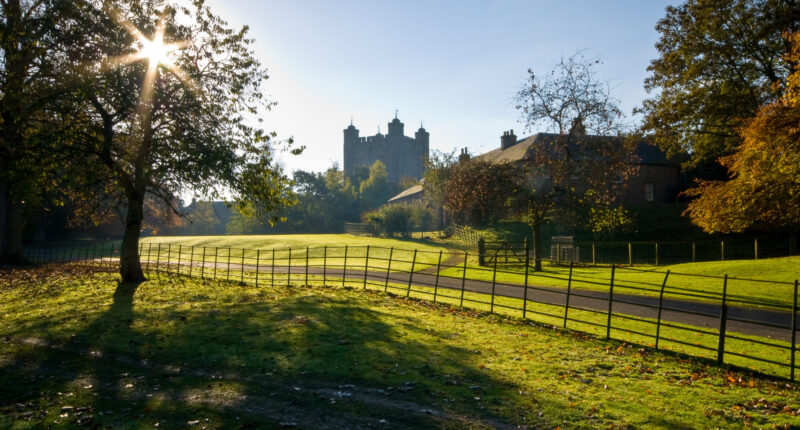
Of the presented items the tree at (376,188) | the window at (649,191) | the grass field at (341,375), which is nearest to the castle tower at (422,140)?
the tree at (376,188)

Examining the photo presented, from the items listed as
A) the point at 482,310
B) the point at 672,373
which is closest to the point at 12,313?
the point at 482,310

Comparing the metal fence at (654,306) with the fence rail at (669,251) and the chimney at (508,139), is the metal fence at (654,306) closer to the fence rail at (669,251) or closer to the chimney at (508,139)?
the fence rail at (669,251)

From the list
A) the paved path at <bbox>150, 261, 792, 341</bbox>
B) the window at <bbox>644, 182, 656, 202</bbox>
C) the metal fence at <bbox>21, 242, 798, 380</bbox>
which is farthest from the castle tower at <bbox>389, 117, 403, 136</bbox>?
the paved path at <bbox>150, 261, 792, 341</bbox>

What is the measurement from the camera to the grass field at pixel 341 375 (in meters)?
6.34

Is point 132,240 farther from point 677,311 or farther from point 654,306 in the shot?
point 677,311

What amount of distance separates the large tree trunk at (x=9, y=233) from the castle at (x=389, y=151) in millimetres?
115538

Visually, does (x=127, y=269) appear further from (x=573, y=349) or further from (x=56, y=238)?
(x=56, y=238)

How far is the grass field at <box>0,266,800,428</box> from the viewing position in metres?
6.34

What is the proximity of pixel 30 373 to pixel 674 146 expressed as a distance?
116 feet

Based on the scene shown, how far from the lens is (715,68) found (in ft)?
91.0

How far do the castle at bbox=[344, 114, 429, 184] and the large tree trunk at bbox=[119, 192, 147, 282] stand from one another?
122438 mm

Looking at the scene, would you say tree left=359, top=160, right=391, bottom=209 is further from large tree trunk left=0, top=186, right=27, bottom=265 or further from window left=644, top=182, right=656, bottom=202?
large tree trunk left=0, top=186, right=27, bottom=265

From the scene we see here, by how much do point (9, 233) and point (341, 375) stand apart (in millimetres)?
28517

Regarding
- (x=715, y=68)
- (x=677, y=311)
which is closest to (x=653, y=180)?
(x=715, y=68)
